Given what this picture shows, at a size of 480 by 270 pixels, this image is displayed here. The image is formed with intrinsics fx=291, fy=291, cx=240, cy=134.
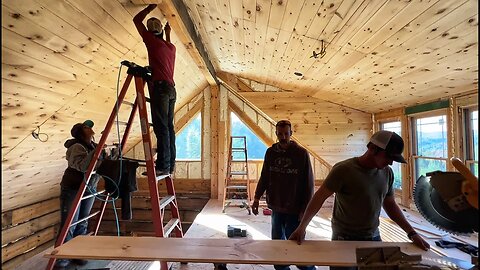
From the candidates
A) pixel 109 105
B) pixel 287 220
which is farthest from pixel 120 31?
pixel 287 220

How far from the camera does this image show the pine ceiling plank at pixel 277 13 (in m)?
2.19

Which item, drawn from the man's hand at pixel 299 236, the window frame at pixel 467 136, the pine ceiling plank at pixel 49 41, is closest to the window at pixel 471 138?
the window frame at pixel 467 136

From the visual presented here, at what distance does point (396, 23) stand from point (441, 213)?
4.75 feet

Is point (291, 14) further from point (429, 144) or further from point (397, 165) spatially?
point (397, 165)

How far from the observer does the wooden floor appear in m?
2.84

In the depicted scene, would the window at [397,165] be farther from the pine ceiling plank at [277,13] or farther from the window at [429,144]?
the pine ceiling plank at [277,13]

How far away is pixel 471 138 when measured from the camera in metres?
3.44

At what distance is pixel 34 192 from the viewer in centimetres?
423

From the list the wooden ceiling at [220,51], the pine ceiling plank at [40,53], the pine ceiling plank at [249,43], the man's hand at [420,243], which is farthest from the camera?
the pine ceiling plank at [249,43]

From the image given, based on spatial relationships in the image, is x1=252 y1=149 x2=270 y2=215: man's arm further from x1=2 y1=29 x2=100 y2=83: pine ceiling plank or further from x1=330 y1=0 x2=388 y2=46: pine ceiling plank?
x1=2 y1=29 x2=100 y2=83: pine ceiling plank

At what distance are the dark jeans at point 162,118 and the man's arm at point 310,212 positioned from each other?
1.24 meters

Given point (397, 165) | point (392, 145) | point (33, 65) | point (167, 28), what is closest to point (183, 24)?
point (167, 28)

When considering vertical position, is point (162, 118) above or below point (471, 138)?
above

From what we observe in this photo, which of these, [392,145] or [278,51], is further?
[278,51]
